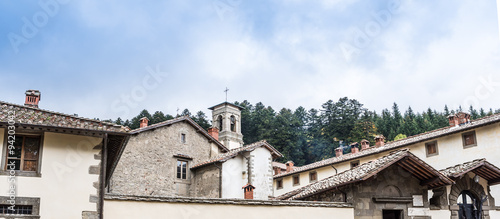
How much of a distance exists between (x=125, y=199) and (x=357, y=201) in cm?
791

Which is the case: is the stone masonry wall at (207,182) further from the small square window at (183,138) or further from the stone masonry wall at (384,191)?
the stone masonry wall at (384,191)

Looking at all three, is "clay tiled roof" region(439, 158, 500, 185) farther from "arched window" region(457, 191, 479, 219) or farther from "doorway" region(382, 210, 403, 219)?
"doorway" region(382, 210, 403, 219)

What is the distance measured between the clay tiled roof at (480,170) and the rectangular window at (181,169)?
1745 cm

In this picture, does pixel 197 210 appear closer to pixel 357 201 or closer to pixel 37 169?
pixel 37 169

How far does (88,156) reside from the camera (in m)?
12.6

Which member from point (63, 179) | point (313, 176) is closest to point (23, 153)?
point (63, 179)

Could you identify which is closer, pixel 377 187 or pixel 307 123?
pixel 377 187

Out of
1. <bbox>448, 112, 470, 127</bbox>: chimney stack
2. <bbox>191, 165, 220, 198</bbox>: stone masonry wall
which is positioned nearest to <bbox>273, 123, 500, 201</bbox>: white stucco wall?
<bbox>448, 112, 470, 127</bbox>: chimney stack

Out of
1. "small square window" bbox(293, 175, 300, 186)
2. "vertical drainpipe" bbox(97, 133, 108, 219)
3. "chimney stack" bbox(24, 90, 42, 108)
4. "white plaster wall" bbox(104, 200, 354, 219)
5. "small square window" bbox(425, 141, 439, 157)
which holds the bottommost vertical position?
"white plaster wall" bbox(104, 200, 354, 219)

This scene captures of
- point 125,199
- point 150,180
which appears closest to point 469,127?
point 150,180

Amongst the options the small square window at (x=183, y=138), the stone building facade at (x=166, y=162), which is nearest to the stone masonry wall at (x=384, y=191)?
the stone building facade at (x=166, y=162)

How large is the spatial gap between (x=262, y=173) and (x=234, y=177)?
2217 mm

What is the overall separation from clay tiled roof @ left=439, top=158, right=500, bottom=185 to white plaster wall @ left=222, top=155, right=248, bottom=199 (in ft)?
46.3

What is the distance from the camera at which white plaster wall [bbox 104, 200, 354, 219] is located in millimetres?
12148
